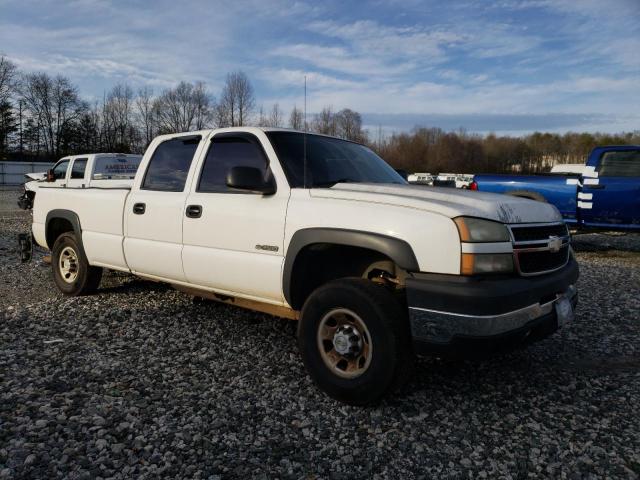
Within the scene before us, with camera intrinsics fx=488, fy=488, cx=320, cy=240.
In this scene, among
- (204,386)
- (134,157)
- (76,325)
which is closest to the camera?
(204,386)

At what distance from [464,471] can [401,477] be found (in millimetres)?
341

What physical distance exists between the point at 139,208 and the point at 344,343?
2.56m

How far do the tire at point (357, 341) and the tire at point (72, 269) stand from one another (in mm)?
3258

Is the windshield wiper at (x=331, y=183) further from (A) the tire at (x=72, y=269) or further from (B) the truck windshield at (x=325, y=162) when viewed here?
(A) the tire at (x=72, y=269)

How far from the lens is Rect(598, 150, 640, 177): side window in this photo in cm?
912

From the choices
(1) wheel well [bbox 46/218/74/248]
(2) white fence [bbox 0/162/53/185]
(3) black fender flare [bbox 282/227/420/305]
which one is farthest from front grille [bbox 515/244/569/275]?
(2) white fence [bbox 0/162/53/185]

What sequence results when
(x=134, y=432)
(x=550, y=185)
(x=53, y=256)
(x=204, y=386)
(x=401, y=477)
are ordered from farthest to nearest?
(x=550, y=185) → (x=53, y=256) → (x=204, y=386) → (x=134, y=432) → (x=401, y=477)

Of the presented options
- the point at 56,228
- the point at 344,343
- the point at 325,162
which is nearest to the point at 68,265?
the point at 56,228

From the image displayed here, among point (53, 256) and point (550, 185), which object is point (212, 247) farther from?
point (550, 185)

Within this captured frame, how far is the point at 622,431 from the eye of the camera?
2.94 meters

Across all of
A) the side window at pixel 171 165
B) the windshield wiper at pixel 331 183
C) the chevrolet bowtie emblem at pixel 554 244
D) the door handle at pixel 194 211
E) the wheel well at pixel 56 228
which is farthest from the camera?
the wheel well at pixel 56 228

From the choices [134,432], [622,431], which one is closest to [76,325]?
[134,432]

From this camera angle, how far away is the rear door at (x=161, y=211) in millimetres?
4285

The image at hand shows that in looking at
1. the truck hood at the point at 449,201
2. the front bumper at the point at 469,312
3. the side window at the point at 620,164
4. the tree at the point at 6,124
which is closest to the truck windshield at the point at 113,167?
the truck hood at the point at 449,201
